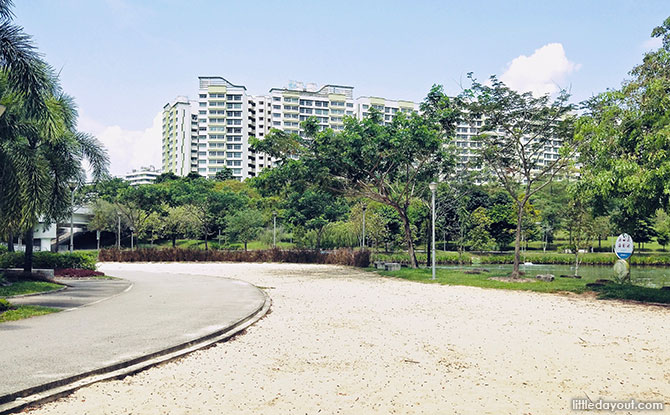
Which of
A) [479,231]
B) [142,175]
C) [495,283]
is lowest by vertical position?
[495,283]

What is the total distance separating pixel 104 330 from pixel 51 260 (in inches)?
576

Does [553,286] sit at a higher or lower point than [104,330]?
lower

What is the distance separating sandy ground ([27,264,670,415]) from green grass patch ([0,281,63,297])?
7.65 m

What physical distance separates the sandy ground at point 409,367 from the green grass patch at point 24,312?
4.58 meters

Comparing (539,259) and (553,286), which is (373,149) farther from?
(539,259)

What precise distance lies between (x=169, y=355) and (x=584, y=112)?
1802 cm

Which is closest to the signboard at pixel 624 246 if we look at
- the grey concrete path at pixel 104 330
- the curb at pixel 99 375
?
the grey concrete path at pixel 104 330

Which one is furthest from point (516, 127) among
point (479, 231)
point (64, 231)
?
point (64, 231)

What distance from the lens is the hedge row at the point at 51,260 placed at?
19406 mm

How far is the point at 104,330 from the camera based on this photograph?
8.13 meters

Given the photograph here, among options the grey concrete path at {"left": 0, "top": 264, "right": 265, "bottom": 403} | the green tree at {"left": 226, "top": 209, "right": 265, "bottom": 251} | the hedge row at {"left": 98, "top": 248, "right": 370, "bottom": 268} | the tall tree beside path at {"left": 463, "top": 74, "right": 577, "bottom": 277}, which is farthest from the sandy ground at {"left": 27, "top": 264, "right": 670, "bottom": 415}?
the green tree at {"left": 226, "top": 209, "right": 265, "bottom": 251}

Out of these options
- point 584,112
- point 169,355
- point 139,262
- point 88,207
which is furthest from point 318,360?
point 88,207

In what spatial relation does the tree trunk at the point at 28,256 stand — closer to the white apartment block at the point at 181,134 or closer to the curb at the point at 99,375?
the curb at the point at 99,375

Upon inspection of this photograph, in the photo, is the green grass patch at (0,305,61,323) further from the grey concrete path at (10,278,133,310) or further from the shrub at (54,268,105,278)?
the shrub at (54,268,105,278)
